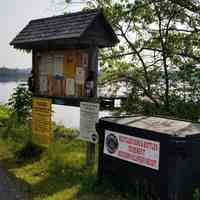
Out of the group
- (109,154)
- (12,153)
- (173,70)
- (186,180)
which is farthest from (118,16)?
(186,180)

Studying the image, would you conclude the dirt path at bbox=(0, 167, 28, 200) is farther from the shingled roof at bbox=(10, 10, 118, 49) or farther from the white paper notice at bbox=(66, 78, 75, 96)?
the shingled roof at bbox=(10, 10, 118, 49)

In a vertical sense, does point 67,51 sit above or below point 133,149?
above

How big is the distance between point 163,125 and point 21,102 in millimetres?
5345

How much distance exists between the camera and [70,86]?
596cm

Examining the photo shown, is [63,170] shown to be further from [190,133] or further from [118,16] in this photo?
[118,16]

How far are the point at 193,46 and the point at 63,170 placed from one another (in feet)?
15.3

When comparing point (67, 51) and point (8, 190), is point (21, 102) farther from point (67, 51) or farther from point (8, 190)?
point (8, 190)

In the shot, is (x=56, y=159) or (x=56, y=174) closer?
(x=56, y=174)

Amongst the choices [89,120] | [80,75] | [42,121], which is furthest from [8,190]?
[80,75]

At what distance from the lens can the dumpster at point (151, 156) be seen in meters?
3.32

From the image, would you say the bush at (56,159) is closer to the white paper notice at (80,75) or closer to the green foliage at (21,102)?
the white paper notice at (80,75)

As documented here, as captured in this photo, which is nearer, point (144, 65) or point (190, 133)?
point (190, 133)

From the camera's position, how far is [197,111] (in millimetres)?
7168

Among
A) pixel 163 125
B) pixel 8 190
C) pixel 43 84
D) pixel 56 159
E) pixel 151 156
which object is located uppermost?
pixel 43 84
